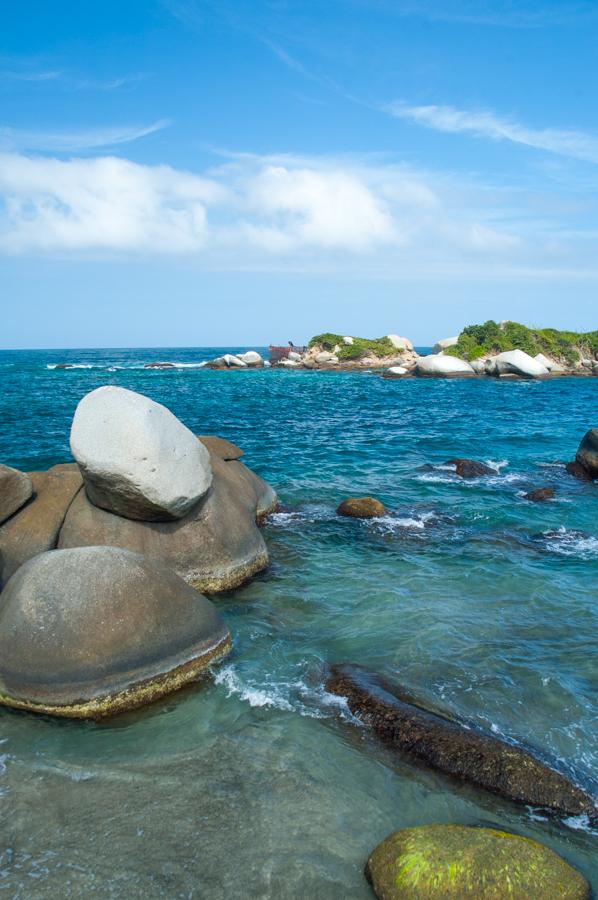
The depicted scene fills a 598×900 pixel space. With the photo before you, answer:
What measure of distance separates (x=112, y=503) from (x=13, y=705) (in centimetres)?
424

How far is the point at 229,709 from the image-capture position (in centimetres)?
823

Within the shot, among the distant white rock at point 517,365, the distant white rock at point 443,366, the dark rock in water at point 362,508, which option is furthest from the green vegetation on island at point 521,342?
the dark rock in water at point 362,508

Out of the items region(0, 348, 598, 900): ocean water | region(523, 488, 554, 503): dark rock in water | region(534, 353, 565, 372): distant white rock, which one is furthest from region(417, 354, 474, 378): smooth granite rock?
region(523, 488, 554, 503): dark rock in water

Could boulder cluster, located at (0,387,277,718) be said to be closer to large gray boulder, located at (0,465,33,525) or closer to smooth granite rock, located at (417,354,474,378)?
large gray boulder, located at (0,465,33,525)

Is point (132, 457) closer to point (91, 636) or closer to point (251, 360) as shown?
point (91, 636)

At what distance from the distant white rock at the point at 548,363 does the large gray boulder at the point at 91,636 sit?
63.0 metres

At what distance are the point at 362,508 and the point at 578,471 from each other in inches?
367

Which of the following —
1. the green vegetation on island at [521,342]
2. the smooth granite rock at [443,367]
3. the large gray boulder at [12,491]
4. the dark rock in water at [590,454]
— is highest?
the green vegetation on island at [521,342]

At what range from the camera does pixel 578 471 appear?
70.8 feet

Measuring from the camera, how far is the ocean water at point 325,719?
19.4 ft

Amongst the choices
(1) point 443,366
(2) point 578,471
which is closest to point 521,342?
(1) point 443,366

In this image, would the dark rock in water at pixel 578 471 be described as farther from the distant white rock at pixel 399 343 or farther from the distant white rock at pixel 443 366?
the distant white rock at pixel 399 343

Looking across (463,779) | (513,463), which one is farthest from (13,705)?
(513,463)

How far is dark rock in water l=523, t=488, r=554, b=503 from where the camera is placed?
60.1 feet
